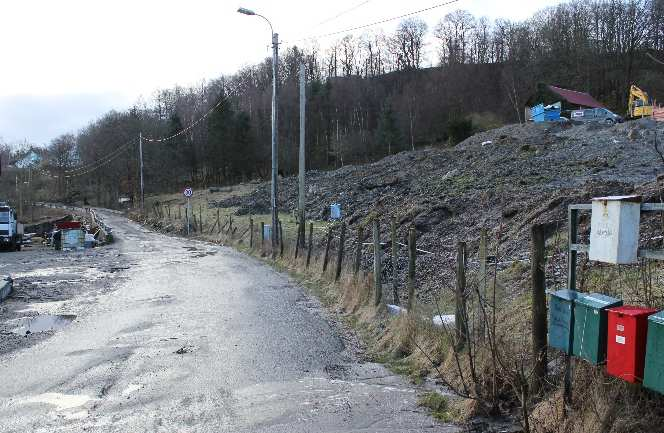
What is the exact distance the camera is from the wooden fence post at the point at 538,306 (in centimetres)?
564

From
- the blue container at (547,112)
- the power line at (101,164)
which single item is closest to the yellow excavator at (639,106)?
the blue container at (547,112)

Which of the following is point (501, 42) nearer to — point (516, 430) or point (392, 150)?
point (392, 150)

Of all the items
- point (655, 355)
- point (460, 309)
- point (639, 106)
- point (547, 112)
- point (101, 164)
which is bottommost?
point (460, 309)

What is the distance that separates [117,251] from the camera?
32938mm

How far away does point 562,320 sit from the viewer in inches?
204

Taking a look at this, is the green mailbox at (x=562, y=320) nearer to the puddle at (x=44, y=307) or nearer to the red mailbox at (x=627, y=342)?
the red mailbox at (x=627, y=342)

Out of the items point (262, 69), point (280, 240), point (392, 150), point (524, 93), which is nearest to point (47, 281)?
point (280, 240)

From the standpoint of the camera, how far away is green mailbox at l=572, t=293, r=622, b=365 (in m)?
4.68

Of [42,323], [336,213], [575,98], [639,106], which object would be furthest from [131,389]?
[575,98]

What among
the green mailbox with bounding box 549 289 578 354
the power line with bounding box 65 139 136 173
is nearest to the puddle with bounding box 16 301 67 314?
the green mailbox with bounding box 549 289 578 354

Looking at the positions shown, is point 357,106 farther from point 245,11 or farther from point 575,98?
point 245,11

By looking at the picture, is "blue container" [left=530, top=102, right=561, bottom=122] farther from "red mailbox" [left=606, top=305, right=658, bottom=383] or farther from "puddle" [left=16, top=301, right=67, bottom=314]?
"red mailbox" [left=606, top=305, right=658, bottom=383]

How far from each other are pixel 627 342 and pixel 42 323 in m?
11.3

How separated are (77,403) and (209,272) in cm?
1460
